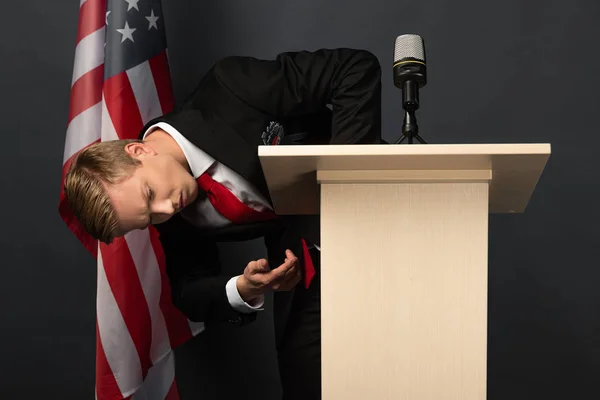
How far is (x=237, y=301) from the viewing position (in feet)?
4.91

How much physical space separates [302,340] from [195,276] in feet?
0.86

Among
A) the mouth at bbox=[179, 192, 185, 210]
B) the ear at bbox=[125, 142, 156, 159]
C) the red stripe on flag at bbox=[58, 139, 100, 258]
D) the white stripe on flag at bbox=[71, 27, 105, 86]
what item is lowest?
the red stripe on flag at bbox=[58, 139, 100, 258]

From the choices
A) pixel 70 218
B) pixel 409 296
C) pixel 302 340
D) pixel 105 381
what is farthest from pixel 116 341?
pixel 409 296

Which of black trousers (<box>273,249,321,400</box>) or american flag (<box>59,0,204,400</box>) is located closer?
black trousers (<box>273,249,321,400</box>)

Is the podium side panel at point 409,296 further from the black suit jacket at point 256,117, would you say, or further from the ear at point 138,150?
the ear at point 138,150

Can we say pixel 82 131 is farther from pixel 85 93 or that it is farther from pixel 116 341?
pixel 116 341

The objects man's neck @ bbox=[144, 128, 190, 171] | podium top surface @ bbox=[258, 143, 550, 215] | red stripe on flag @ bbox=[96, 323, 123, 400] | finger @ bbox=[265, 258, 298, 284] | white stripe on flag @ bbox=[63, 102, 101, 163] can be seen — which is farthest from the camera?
white stripe on flag @ bbox=[63, 102, 101, 163]

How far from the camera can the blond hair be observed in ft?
4.37

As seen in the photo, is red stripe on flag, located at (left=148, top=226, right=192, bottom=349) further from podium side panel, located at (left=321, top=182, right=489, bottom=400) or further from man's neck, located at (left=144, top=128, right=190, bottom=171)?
podium side panel, located at (left=321, top=182, right=489, bottom=400)

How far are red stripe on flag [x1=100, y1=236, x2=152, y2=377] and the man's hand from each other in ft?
2.15

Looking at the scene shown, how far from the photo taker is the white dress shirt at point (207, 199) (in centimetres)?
141

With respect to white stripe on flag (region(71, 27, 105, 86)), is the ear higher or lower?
lower

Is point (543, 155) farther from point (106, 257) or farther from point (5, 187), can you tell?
point (5, 187)

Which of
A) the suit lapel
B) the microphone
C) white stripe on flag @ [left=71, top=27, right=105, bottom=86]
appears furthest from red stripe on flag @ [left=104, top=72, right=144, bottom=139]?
the microphone
